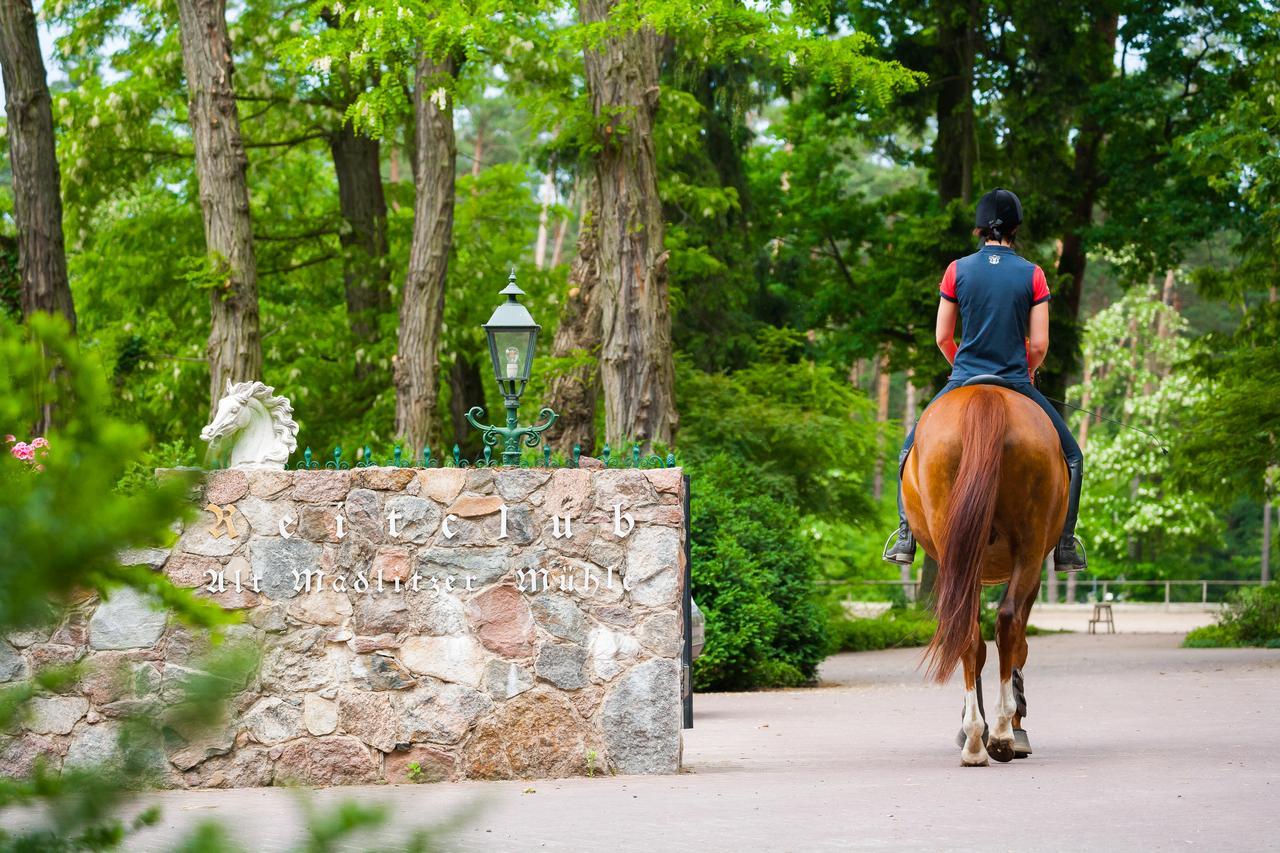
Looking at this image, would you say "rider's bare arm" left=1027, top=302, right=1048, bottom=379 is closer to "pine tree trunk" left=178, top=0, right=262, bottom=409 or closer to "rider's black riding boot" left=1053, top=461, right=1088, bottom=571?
"rider's black riding boot" left=1053, top=461, right=1088, bottom=571

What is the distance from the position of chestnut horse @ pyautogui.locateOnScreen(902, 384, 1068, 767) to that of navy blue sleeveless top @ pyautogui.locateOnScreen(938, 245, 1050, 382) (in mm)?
393

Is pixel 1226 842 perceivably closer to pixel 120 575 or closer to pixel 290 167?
pixel 120 575

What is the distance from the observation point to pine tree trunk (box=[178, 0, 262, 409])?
51.9ft

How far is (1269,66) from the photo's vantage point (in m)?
20.9

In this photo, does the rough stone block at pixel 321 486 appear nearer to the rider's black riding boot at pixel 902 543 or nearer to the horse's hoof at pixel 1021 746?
the rider's black riding boot at pixel 902 543

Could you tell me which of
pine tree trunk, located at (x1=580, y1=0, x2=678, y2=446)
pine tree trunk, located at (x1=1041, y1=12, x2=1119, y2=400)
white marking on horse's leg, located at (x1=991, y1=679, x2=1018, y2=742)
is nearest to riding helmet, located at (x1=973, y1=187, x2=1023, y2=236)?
white marking on horse's leg, located at (x1=991, y1=679, x2=1018, y2=742)

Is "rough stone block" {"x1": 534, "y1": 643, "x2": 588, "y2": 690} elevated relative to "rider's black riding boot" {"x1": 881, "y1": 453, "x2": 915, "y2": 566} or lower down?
lower down

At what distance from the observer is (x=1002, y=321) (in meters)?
9.58

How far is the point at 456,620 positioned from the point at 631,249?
317 inches

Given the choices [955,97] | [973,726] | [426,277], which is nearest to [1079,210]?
[955,97]

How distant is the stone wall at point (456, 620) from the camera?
9.43m

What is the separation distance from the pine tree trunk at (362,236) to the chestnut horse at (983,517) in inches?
663

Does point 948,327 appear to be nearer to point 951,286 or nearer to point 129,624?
point 951,286

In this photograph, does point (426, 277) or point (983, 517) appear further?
point (426, 277)
